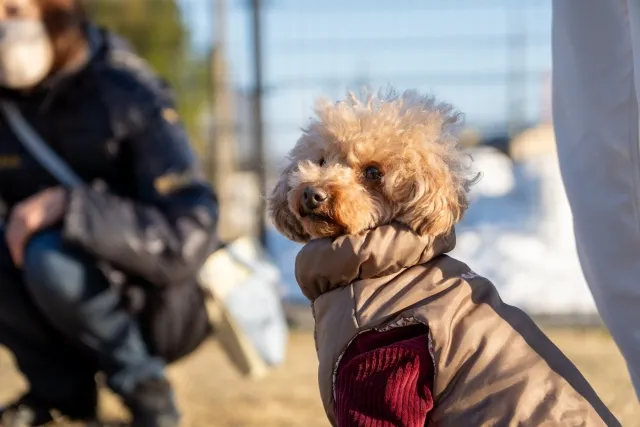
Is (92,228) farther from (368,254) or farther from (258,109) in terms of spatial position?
(258,109)

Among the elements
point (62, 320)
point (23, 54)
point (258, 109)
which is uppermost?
point (23, 54)

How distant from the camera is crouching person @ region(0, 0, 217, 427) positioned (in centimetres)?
267

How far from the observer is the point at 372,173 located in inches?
68.2

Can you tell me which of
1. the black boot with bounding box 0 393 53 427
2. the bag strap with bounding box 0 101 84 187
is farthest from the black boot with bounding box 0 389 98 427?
the bag strap with bounding box 0 101 84 187

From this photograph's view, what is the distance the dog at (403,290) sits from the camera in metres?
1.51

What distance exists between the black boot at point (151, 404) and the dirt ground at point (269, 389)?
29 centimetres

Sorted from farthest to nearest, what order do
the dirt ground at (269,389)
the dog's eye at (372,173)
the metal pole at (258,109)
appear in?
the metal pole at (258,109) → the dirt ground at (269,389) → the dog's eye at (372,173)

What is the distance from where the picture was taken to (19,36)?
9.34 ft

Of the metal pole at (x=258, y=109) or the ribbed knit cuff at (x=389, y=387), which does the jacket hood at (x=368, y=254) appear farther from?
the metal pole at (x=258, y=109)

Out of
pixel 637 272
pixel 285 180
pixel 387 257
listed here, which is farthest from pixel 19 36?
pixel 637 272

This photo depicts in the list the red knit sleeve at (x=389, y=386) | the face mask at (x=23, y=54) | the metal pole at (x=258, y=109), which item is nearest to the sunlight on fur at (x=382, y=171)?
the red knit sleeve at (x=389, y=386)

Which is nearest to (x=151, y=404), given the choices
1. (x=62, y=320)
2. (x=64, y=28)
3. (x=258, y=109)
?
(x=62, y=320)

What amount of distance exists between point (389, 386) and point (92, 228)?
138cm

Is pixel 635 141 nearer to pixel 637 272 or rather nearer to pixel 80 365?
pixel 637 272
